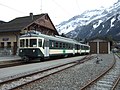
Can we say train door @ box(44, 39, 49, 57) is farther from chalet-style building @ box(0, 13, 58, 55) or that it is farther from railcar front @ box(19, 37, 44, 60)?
chalet-style building @ box(0, 13, 58, 55)

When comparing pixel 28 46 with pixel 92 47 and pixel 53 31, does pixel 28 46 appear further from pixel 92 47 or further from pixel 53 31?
pixel 92 47

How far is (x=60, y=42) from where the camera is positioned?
1024 inches

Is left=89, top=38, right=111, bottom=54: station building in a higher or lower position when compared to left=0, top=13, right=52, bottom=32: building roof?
lower

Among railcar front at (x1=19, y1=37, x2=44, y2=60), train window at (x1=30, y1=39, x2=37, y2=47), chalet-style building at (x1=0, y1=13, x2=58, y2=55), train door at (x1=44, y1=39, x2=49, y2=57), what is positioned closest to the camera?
railcar front at (x1=19, y1=37, x2=44, y2=60)

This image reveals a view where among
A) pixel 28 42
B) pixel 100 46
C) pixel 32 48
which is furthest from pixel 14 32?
pixel 100 46

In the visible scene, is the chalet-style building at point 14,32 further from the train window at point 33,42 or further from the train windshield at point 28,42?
the train window at point 33,42

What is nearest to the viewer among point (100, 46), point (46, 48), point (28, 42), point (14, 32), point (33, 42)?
point (33, 42)

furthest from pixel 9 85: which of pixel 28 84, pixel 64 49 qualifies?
Answer: pixel 64 49

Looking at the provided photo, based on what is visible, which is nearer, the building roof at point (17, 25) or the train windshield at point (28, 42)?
the train windshield at point (28, 42)

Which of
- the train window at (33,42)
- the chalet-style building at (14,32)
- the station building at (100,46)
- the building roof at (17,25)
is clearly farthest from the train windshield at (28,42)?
the station building at (100,46)

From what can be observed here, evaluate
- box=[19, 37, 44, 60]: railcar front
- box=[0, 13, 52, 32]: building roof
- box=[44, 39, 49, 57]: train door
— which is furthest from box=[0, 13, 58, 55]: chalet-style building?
box=[19, 37, 44, 60]: railcar front

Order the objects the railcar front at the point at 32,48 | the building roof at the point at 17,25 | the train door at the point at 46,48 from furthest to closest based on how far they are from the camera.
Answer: the building roof at the point at 17,25 < the train door at the point at 46,48 < the railcar front at the point at 32,48

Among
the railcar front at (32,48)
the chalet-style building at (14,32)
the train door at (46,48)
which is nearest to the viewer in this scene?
the railcar front at (32,48)

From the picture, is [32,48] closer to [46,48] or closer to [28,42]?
[28,42]
